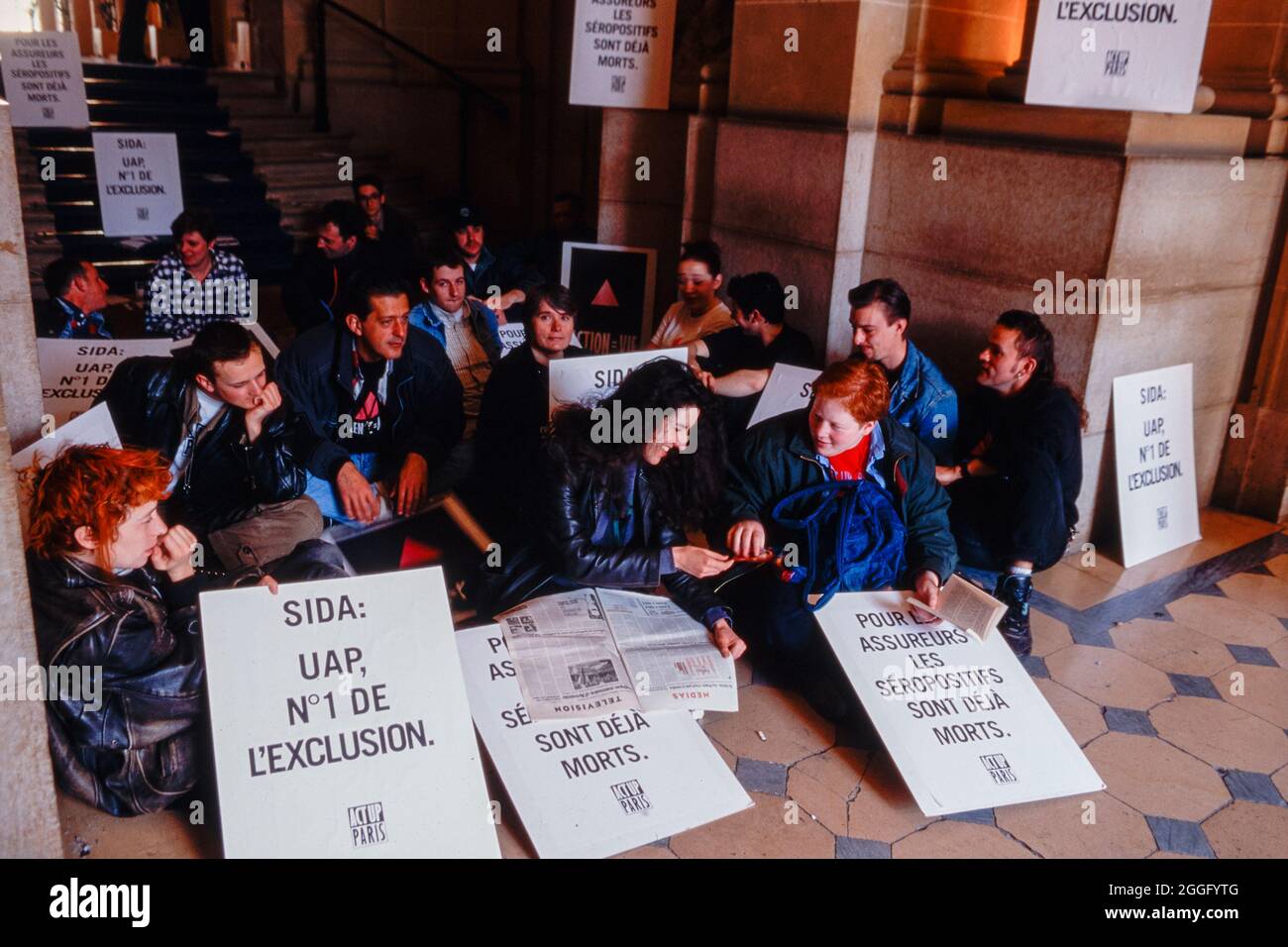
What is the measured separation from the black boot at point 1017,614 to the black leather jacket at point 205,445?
3024mm

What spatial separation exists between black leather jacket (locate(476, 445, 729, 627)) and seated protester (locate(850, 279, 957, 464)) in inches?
58.4

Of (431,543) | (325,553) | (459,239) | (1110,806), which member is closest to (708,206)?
(459,239)

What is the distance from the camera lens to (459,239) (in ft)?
23.2

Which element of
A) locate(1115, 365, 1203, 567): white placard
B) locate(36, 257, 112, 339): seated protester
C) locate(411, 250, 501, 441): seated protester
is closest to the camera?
locate(36, 257, 112, 339): seated protester

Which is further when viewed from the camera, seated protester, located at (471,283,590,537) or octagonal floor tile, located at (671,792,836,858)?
seated protester, located at (471,283,590,537)

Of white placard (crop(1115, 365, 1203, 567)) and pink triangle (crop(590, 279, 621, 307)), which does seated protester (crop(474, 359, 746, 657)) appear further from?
pink triangle (crop(590, 279, 621, 307))

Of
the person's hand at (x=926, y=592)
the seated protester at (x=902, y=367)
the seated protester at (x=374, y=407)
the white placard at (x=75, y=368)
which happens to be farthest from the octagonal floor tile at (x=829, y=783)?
the white placard at (x=75, y=368)

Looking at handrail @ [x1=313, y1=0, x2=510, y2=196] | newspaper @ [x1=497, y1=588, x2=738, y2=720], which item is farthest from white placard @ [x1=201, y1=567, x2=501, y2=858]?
handrail @ [x1=313, y1=0, x2=510, y2=196]

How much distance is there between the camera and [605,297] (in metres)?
7.02

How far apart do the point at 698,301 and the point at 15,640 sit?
410cm

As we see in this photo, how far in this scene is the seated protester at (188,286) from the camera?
608 centimetres

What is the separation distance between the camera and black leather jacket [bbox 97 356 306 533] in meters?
4.07

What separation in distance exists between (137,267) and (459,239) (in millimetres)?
4257
